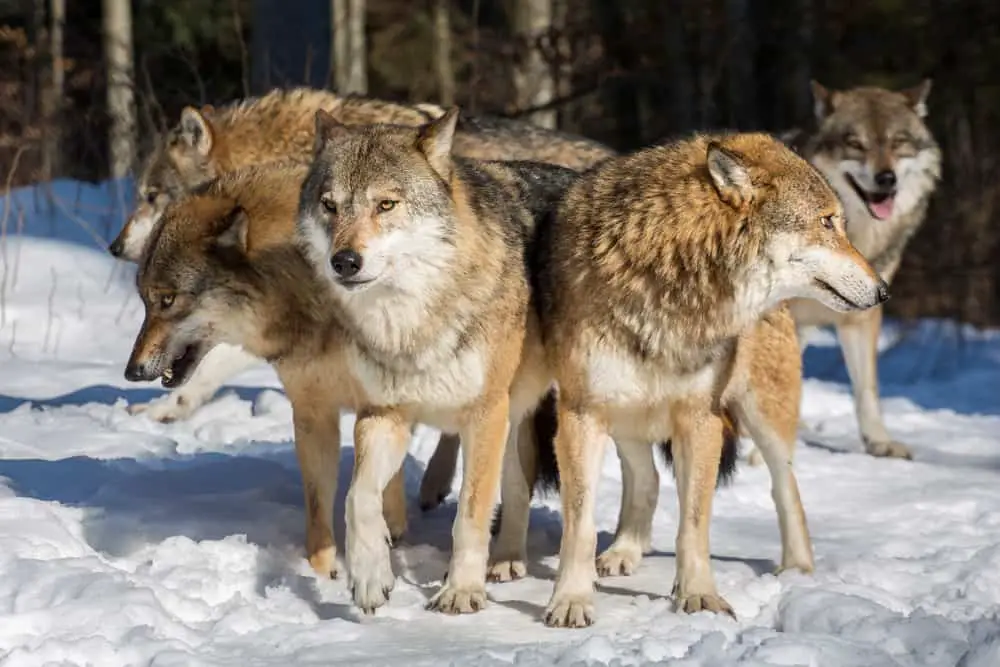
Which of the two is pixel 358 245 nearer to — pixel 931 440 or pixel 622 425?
pixel 622 425

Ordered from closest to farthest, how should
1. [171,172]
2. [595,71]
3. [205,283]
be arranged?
[205,283] → [171,172] → [595,71]

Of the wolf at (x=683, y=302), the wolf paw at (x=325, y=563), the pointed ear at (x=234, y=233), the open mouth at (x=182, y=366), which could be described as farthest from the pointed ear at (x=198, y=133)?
the wolf at (x=683, y=302)

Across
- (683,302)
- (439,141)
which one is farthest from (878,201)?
(439,141)

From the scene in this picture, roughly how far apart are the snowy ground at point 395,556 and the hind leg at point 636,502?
0.10 m

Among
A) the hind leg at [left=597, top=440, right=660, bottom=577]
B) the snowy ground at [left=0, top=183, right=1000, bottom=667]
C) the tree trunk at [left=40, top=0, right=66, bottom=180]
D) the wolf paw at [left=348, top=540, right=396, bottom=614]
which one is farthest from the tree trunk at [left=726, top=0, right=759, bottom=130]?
the wolf paw at [left=348, top=540, right=396, bottom=614]

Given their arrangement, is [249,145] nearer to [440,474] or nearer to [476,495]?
[440,474]

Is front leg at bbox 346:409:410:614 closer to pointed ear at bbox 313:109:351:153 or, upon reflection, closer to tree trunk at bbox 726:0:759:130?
pointed ear at bbox 313:109:351:153

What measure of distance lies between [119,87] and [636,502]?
1137cm

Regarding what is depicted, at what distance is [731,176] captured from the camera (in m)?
4.35

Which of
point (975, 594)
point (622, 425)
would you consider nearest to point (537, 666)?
point (622, 425)

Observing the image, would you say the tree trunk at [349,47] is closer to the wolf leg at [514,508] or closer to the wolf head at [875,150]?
the wolf head at [875,150]

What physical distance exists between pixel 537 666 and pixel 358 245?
1.36m

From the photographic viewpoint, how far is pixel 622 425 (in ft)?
14.9

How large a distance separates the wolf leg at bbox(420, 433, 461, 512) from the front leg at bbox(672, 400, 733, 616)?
5.31ft
